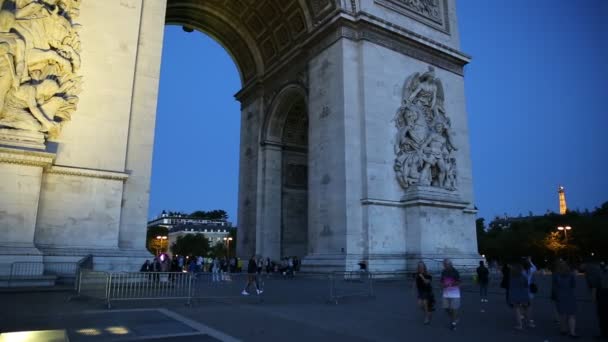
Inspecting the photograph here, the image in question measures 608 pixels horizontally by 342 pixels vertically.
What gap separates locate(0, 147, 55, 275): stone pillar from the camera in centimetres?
1130

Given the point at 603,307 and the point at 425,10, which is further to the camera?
the point at 425,10

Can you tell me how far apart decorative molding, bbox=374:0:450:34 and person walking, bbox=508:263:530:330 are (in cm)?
1855

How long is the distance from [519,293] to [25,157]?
1297 cm

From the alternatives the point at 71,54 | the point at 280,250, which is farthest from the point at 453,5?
the point at 71,54

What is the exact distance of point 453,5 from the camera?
27.2 meters

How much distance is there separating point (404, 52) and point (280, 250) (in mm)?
13982

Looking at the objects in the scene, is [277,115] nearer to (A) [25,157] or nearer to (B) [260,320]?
(A) [25,157]

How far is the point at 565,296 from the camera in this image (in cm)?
755

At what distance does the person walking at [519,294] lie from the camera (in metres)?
7.96

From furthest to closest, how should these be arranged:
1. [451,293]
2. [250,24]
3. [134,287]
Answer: [250,24], [134,287], [451,293]

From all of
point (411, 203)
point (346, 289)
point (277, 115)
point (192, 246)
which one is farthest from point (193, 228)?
point (346, 289)

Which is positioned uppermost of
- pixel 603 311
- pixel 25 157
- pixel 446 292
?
pixel 25 157

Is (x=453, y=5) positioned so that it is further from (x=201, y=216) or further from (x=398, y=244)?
(x=201, y=216)

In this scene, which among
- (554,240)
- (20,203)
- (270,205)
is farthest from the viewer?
(554,240)
